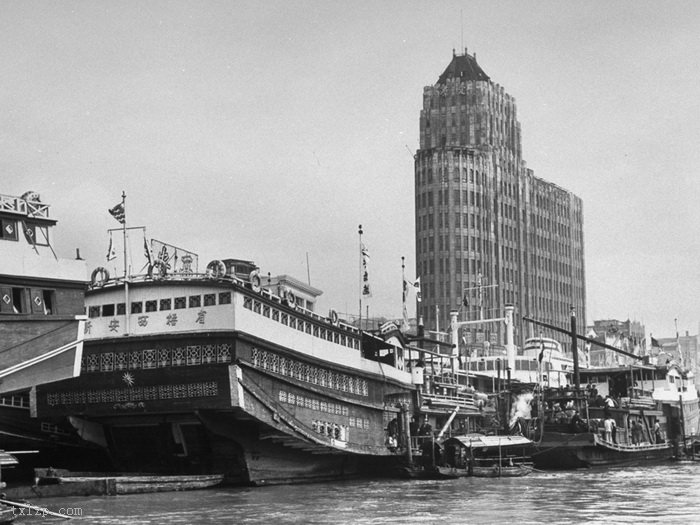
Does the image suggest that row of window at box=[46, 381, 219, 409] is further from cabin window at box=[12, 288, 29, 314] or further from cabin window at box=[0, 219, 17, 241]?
cabin window at box=[0, 219, 17, 241]

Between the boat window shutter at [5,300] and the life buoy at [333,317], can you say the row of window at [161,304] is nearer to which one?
the boat window shutter at [5,300]

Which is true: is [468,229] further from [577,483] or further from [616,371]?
[577,483]

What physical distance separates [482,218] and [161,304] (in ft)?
264

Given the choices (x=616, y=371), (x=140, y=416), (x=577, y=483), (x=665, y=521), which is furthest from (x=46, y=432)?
(x=616, y=371)

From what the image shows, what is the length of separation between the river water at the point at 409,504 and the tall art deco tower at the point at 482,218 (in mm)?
63817

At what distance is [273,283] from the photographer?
1714 inches

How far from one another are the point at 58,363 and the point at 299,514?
8333mm

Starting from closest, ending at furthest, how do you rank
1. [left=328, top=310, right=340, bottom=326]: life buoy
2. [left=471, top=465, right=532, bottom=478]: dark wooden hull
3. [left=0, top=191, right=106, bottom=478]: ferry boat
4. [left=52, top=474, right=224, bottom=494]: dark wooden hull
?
[left=0, top=191, right=106, bottom=478]: ferry boat → [left=52, top=474, right=224, bottom=494]: dark wooden hull → [left=328, top=310, right=340, bottom=326]: life buoy → [left=471, top=465, right=532, bottom=478]: dark wooden hull

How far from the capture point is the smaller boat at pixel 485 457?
142 feet

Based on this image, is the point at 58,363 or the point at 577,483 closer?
the point at 58,363

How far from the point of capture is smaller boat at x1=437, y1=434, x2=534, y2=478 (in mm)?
43188

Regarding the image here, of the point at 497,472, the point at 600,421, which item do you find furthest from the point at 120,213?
the point at 600,421

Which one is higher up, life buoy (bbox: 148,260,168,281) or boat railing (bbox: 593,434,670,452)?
life buoy (bbox: 148,260,168,281)

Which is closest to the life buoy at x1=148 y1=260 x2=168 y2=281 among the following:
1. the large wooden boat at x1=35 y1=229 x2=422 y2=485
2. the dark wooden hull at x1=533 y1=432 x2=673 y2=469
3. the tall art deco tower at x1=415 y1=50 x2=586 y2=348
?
the large wooden boat at x1=35 y1=229 x2=422 y2=485
